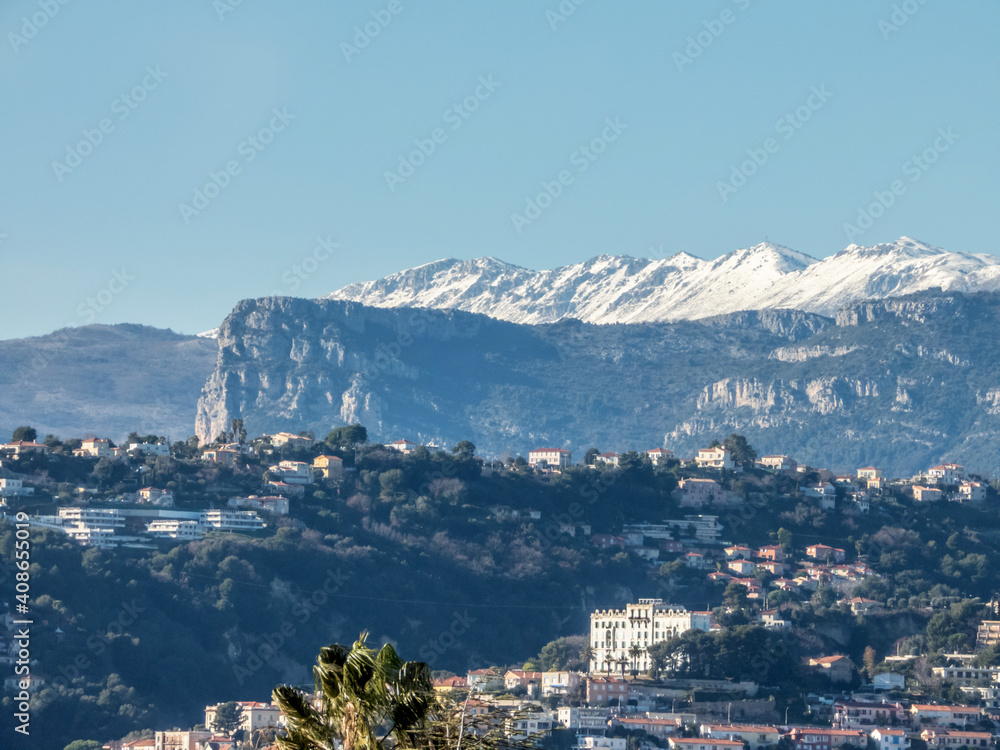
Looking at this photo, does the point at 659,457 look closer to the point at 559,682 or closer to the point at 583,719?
the point at 559,682

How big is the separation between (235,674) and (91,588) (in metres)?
8.33

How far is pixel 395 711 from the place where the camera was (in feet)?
50.1

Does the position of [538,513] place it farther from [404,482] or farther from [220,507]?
[220,507]

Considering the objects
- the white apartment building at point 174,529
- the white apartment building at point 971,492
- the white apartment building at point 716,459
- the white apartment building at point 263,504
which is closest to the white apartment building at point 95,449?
the white apartment building at point 263,504

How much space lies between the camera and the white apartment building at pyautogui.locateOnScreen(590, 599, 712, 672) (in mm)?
94562

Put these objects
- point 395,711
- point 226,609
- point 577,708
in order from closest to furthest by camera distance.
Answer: point 395,711 → point 577,708 → point 226,609

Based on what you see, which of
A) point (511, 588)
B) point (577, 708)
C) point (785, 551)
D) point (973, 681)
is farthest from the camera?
point (785, 551)

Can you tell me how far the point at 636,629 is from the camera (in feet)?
322

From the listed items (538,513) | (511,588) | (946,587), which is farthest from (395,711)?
(538,513)

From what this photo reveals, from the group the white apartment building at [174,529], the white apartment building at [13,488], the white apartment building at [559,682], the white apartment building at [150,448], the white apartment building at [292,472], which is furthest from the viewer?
the white apartment building at [150,448]

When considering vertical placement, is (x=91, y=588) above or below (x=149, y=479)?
below

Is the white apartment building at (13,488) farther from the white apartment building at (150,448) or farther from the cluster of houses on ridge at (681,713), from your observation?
the cluster of houses on ridge at (681,713)

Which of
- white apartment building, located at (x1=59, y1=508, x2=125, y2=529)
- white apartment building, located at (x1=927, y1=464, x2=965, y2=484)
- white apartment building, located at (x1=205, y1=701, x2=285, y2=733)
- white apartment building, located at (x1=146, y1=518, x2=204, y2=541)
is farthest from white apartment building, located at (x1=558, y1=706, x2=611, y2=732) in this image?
white apartment building, located at (x1=927, y1=464, x2=965, y2=484)

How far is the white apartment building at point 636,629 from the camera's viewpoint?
310ft
